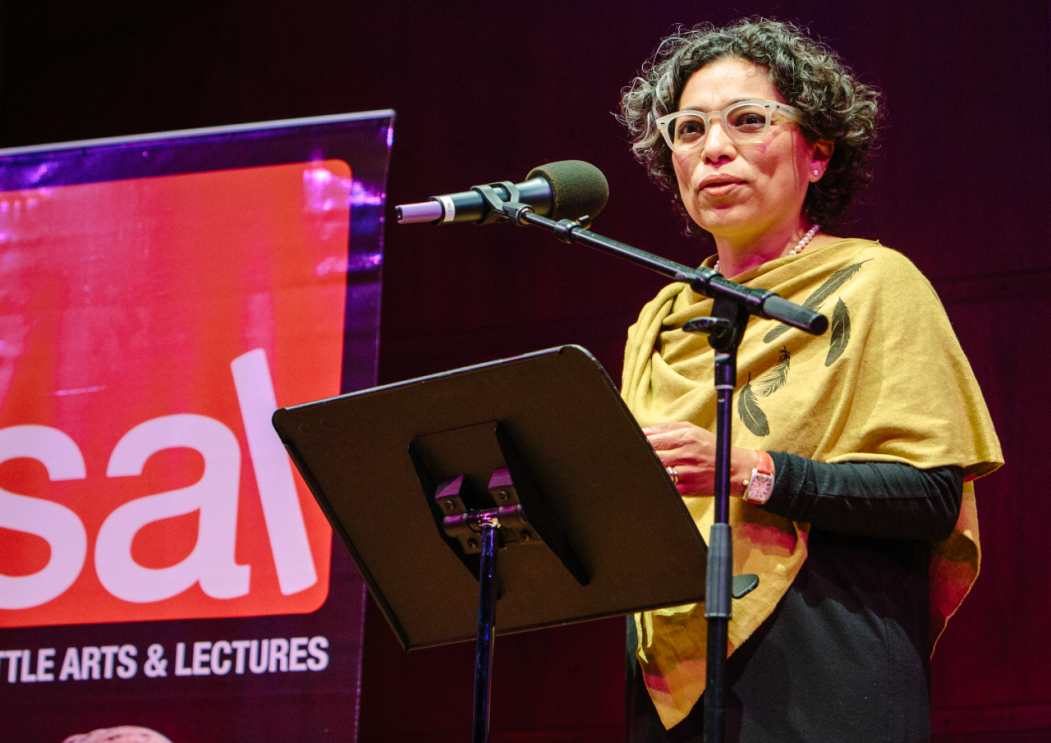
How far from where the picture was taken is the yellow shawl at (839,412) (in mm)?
1337

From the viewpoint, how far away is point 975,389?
1407 mm

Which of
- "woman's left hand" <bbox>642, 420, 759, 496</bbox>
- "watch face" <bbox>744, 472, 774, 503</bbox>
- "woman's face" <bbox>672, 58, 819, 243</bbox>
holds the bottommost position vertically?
"watch face" <bbox>744, 472, 774, 503</bbox>

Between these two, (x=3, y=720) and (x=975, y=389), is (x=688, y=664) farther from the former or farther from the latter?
(x=3, y=720)

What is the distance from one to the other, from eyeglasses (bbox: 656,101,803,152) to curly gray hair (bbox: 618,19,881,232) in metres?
0.05

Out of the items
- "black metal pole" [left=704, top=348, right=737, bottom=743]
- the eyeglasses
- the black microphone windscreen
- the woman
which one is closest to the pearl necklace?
the woman

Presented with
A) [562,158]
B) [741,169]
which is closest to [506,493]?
[741,169]

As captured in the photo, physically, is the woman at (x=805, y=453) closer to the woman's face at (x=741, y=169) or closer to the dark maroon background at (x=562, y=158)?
the woman's face at (x=741, y=169)

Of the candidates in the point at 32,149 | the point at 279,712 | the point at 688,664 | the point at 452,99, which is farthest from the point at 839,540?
the point at 32,149

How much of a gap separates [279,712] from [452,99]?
169cm

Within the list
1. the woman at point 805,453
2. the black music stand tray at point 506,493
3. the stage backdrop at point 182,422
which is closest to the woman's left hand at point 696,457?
the woman at point 805,453

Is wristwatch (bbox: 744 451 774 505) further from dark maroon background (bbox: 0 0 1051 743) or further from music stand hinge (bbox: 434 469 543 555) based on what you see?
dark maroon background (bbox: 0 0 1051 743)

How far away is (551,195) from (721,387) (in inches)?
15.6

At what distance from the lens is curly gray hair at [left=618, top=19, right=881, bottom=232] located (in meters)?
1.63

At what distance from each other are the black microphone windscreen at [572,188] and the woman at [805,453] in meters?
0.22
